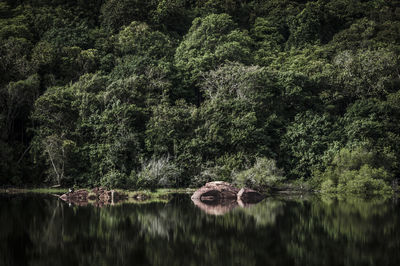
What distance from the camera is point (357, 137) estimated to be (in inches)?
1916

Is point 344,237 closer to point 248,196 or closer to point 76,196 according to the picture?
point 248,196

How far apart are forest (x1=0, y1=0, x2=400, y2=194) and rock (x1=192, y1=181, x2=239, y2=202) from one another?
4938 mm

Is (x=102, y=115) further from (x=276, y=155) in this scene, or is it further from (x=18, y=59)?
(x=276, y=155)

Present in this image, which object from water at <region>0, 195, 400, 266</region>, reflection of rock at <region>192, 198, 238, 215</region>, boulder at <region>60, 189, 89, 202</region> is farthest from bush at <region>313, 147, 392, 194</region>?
boulder at <region>60, 189, 89, 202</region>

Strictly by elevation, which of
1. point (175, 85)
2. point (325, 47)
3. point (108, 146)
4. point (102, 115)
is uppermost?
point (325, 47)

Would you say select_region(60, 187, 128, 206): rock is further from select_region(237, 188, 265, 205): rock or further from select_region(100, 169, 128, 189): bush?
select_region(237, 188, 265, 205): rock

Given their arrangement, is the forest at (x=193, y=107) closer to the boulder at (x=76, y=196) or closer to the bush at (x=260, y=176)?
the bush at (x=260, y=176)

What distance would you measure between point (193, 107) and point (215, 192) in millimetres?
17016

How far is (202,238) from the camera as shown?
17.1 metres

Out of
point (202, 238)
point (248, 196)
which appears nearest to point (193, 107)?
point (248, 196)

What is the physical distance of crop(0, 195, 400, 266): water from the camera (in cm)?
1365

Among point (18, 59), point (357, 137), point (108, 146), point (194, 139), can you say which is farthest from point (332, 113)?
point (18, 59)

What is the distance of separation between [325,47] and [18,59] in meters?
42.1

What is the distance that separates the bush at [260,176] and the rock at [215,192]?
14.7 feet
